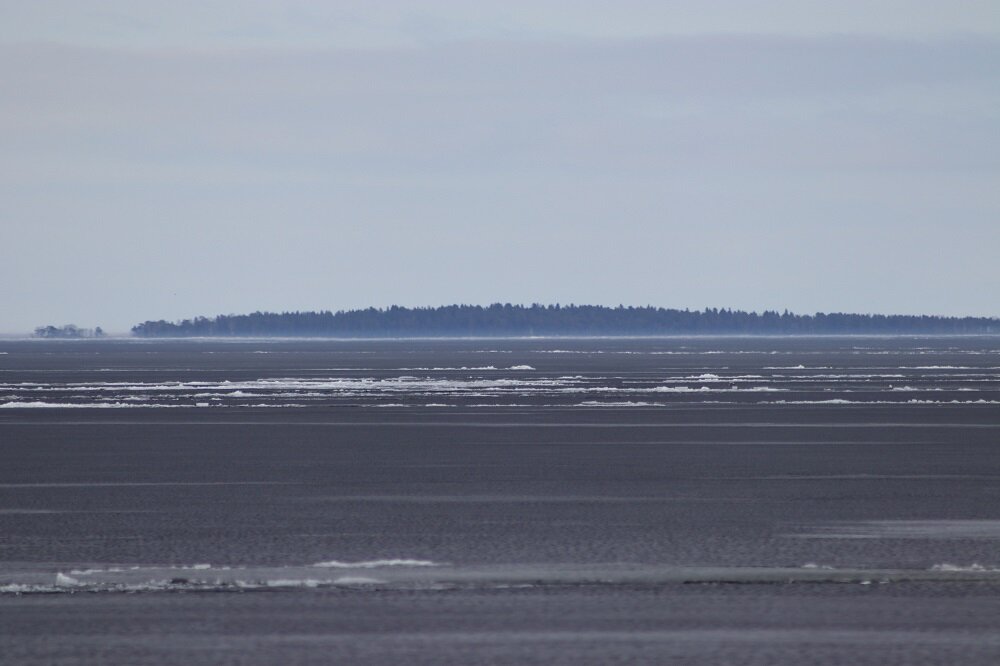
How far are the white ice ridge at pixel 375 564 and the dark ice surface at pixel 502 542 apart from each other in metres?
0.10

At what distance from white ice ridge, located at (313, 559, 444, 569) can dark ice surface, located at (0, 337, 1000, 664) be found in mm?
97

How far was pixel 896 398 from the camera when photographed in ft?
186

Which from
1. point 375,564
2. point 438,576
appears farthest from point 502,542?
point 438,576

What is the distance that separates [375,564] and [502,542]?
247 cm

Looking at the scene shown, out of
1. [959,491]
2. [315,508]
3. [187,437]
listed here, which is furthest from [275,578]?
[187,437]

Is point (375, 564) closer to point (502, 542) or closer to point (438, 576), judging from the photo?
point (438, 576)

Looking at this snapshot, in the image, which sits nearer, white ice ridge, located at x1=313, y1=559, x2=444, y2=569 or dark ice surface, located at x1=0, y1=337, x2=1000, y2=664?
dark ice surface, located at x1=0, y1=337, x2=1000, y2=664

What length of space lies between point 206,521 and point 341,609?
741 centimetres

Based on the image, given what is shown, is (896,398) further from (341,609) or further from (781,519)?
(341,609)

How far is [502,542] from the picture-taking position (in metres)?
18.5

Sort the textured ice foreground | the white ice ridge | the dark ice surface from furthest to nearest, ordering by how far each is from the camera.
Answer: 1. the white ice ridge
2. the textured ice foreground
3. the dark ice surface

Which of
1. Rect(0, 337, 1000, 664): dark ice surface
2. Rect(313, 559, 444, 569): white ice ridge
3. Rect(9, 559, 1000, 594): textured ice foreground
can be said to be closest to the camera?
Rect(0, 337, 1000, 664): dark ice surface

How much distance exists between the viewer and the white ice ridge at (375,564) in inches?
642

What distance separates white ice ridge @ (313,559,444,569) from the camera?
1631 cm
